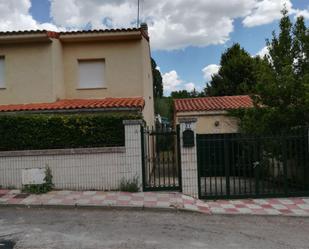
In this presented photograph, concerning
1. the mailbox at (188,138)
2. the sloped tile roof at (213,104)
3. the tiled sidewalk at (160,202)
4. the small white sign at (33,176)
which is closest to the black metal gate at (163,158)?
the mailbox at (188,138)

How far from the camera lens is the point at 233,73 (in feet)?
96.6

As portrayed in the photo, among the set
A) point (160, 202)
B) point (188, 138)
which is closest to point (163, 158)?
point (188, 138)

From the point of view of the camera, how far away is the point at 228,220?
827 centimetres

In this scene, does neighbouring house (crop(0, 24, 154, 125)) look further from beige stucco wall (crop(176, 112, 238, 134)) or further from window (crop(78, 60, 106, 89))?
beige stucco wall (crop(176, 112, 238, 134))

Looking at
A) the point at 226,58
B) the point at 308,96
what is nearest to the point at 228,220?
the point at 308,96

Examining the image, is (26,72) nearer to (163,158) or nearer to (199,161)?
(163,158)

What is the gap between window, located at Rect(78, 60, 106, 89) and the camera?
14.9 meters

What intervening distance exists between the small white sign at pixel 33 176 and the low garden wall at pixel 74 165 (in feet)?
0.42

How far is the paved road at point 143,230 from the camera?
6.29 metres

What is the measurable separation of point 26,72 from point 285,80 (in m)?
9.72

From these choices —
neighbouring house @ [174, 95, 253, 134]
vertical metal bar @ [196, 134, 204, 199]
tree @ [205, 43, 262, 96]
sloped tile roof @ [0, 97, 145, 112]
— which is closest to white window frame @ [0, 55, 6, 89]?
sloped tile roof @ [0, 97, 145, 112]

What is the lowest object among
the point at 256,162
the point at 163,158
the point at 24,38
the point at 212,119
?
the point at 256,162

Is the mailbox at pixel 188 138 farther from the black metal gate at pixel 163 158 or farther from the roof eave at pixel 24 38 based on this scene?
the roof eave at pixel 24 38

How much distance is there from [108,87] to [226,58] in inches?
755
